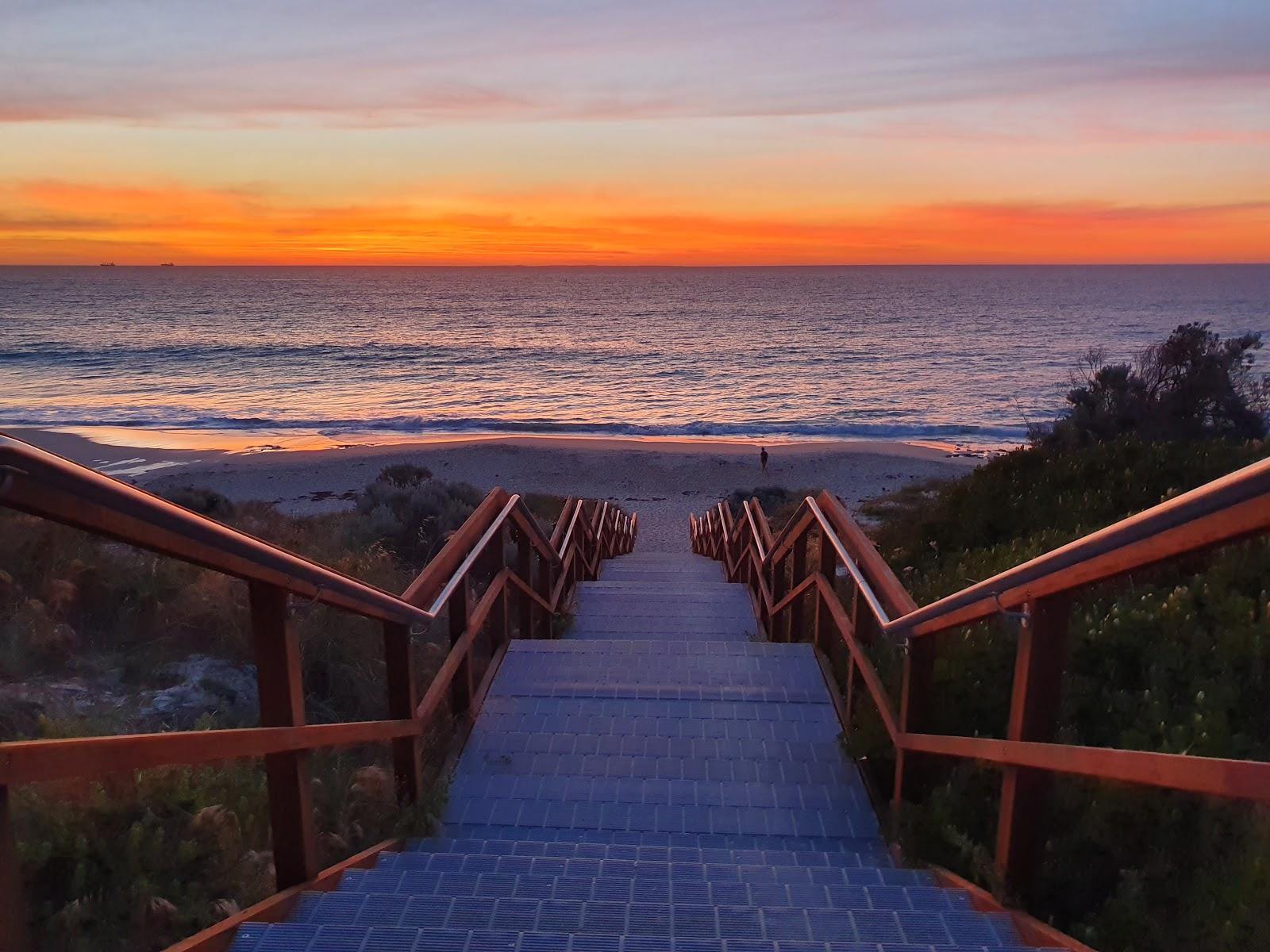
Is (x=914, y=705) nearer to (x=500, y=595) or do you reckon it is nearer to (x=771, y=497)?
(x=500, y=595)

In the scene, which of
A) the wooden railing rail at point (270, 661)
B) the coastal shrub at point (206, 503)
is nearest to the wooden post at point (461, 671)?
the wooden railing rail at point (270, 661)

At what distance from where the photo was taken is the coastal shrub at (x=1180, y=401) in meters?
11.1

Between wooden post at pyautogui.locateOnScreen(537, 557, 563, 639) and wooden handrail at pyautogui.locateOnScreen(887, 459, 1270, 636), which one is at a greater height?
Answer: wooden handrail at pyautogui.locateOnScreen(887, 459, 1270, 636)

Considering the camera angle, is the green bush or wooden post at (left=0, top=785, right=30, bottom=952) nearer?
wooden post at (left=0, top=785, right=30, bottom=952)

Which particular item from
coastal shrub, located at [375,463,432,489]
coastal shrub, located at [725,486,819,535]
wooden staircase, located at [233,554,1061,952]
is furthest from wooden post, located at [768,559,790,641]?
coastal shrub, located at [375,463,432,489]

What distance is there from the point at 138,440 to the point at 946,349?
4542 cm

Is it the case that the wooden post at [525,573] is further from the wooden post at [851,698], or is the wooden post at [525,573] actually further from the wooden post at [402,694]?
the wooden post at [402,694]

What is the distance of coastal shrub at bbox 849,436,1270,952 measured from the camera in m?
2.74

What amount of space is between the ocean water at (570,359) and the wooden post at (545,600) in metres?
25.1

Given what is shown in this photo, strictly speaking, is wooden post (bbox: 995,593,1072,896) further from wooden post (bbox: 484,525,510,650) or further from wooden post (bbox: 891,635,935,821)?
wooden post (bbox: 484,525,510,650)

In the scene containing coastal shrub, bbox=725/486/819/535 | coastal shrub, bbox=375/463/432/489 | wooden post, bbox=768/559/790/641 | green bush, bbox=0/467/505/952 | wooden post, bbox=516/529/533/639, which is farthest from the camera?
coastal shrub, bbox=725/486/819/535

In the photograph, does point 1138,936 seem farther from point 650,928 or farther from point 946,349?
point 946,349

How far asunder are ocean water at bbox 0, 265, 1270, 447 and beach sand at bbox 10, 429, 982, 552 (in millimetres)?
4246

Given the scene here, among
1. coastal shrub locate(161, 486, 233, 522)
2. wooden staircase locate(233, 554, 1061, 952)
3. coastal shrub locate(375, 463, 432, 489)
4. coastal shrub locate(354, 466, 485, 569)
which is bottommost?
coastal shrub locate(375, 463, 432, 489)
